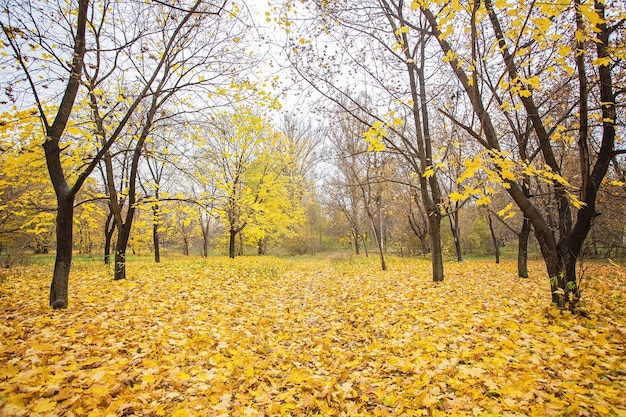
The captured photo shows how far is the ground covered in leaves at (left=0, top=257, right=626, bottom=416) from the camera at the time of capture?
2789 millimetres

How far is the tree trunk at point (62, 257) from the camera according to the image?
16.9 ft

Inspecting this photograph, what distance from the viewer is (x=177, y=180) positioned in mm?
15992

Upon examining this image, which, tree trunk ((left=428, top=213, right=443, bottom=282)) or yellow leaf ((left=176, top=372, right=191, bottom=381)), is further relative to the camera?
tree trunk ((left=428, top=213, right=443, bottom=282))

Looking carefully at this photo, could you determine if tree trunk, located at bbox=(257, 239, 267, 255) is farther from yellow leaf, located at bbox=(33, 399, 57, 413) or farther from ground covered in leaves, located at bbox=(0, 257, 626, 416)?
yellow leaf, located at bbox=(33, 399, 57, 413)

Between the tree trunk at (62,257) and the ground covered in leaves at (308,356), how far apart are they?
298mm

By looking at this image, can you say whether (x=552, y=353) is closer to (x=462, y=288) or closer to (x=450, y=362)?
(x=450, y=362)

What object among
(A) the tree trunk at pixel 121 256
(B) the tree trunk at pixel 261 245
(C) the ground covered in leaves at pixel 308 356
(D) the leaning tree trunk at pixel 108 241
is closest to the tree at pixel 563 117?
(C) the ground covered in leaves at pixel 308 356

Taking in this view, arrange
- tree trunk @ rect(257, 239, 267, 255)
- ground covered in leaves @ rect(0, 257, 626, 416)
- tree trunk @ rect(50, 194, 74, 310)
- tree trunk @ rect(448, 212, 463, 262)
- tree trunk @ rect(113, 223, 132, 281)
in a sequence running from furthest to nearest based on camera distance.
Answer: tree trunk @ rect(257, 239, 267, 255)
tree trunk @ rect(448, 212, 463, 262)
tree trunk @ rect(113, 223, 132, 281)
tree trunk @ rect(50, 194, 74, 310)
ground covered in leaves @ rect(0, 257, 626, 416)

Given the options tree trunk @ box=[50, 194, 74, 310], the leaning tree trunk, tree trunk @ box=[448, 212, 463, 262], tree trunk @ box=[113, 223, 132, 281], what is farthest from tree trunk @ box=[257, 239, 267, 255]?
tree trunk @ box=[50, 194, 74, 310]

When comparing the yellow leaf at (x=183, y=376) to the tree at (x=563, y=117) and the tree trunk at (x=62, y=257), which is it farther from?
the tree at (x=563, y=117)

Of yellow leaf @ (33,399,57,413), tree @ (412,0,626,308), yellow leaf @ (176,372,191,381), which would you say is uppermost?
tree @ (412,0,626,308)

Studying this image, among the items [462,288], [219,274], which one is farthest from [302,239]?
[462,288]

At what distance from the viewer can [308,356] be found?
4.35 m

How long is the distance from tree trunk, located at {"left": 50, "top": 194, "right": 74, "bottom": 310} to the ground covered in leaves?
11.7 inches
